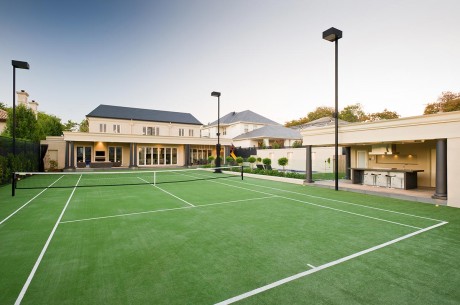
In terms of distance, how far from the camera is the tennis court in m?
3.60

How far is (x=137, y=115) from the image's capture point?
135 ft

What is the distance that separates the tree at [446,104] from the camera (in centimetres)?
3906

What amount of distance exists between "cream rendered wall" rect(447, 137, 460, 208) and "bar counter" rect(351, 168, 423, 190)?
3226 millimetres

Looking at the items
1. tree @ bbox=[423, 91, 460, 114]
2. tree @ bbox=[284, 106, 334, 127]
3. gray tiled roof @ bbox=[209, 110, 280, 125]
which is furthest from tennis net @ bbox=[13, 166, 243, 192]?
tree @ bbox=[284, 106, 334, 127]

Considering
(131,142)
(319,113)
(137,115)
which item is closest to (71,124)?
(137,115)

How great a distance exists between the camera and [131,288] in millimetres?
3715

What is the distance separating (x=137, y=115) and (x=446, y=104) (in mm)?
57840

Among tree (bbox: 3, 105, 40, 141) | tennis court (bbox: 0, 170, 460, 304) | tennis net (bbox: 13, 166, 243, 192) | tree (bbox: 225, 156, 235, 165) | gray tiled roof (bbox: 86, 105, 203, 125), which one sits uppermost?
gray tiled roof (bbox: 86, 105, 203, 125)

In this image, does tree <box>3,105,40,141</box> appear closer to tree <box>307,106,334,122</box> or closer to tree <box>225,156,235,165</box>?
tree <box>225,156,235,165</box>

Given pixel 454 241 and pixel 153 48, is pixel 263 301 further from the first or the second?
A: pixel 153 48

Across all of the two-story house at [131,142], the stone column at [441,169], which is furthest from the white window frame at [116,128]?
the stone column at [441,169]

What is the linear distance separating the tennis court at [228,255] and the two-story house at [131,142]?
74.2 ft

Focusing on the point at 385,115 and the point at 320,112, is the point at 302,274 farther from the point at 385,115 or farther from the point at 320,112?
the point at 320,112

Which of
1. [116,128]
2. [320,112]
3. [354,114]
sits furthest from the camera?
[320,112]
